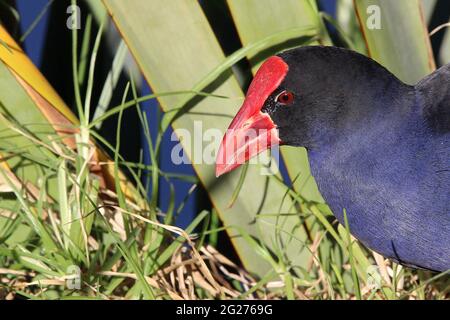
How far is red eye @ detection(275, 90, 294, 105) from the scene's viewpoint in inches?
67.7

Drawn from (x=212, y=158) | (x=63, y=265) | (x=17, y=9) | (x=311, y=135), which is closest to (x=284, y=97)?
(x=311, y=135)

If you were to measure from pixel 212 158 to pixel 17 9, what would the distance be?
568 millimetres

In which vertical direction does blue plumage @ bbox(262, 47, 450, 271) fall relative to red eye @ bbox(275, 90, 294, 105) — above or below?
below

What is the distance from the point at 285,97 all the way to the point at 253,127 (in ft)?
0.26

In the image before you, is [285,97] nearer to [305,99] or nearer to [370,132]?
[305,99]

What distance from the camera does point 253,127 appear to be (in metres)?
1.75

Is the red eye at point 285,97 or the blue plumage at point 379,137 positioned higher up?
the red eye at point 285,97

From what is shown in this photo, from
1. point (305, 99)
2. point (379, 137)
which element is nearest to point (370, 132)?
point (379, 137)

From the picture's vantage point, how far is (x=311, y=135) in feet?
5.73

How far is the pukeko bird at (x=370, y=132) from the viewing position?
5.57 ft

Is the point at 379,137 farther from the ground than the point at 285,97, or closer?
closer

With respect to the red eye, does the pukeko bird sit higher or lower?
lower
